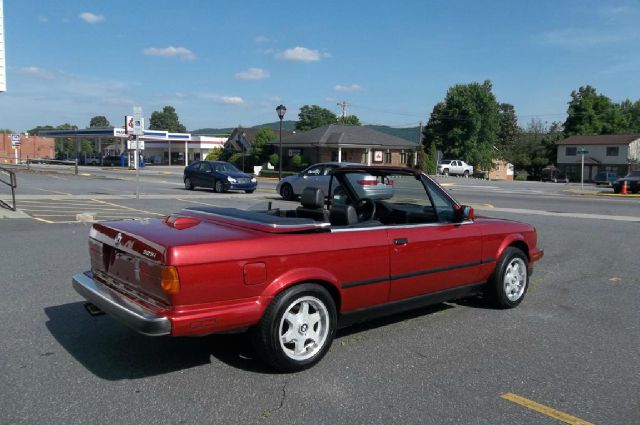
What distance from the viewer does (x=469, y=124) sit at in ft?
225

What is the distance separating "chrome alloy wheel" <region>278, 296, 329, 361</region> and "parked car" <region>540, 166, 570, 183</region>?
7157 cm

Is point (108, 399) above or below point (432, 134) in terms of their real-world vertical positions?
below

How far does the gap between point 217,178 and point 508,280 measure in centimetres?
1919

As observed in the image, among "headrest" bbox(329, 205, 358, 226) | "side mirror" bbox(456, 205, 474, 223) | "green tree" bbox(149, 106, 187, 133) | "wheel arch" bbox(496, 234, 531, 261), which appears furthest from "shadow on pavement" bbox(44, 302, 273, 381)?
"green tree" bbox(149, 106, 187, 133)

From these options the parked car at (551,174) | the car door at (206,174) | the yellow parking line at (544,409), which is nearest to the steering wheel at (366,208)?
the yellow parking line at (544,409)

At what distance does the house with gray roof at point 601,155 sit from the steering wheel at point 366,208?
66697mm

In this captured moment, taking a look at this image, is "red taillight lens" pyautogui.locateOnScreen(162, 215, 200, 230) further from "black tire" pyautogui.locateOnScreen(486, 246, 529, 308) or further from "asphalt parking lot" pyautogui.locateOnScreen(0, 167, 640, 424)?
"black tire" pyautogui.locateOnScreen(486, 246, 529, 308)

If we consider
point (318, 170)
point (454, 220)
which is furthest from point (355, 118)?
point (454, 220)

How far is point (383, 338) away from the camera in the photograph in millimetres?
4797

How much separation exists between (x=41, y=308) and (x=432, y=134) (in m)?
70.0

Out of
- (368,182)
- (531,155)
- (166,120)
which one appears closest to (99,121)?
(166,120)

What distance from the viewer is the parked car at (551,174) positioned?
71.3 metres

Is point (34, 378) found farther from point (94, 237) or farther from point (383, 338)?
point (383, 338)

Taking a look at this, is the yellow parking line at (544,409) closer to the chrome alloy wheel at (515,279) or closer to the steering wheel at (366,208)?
the chrome alloy wheel at (515,279)
